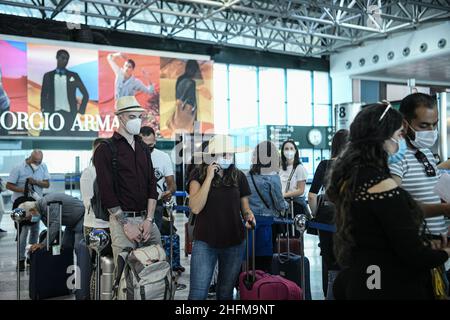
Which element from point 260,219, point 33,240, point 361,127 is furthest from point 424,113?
point 33,240

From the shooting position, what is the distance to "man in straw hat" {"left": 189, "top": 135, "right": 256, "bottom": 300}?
10.3ft

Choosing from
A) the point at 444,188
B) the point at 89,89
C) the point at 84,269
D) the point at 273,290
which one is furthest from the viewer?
the point at 89,89

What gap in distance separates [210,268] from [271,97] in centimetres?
1749

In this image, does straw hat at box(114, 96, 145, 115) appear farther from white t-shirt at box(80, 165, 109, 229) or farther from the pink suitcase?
the pink suitcase

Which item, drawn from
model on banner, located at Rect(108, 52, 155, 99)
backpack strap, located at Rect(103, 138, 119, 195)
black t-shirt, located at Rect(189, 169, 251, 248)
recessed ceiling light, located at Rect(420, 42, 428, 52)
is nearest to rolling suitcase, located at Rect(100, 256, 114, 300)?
backpack strap, located at Rect(103, 138, 119, 195)

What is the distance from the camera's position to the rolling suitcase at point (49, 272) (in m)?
4.64

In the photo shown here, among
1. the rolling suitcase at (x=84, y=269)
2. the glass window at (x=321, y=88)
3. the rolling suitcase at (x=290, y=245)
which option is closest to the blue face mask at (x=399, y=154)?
A: the rolling suitcase at (x=290, y=245)

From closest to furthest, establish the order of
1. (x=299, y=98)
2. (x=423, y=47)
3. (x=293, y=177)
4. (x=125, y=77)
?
(x=293, y=177) → (x=125, y=77) → (x=423, y=47) → (x=299, y=98)

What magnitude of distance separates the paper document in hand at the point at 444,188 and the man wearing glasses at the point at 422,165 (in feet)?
0.99

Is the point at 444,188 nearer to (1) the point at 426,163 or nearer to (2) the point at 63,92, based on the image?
(1) the point at 426,163

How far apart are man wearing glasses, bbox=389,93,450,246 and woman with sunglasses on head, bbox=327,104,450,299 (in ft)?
1.12

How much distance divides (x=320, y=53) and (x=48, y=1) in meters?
10.6

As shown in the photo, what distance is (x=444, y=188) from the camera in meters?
2.69

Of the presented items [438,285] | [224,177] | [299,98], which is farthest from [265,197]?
[299,98]
